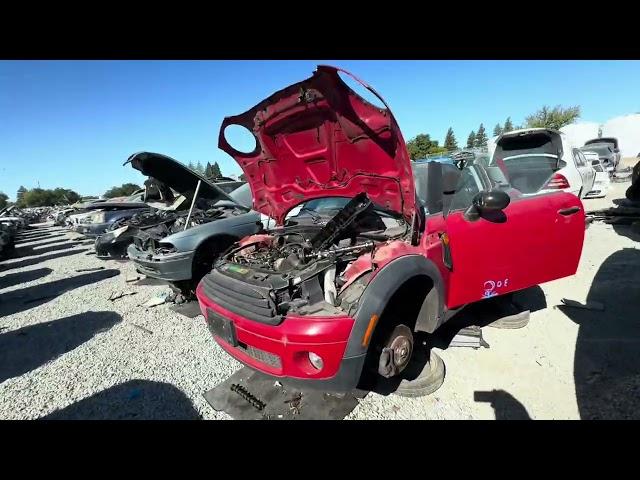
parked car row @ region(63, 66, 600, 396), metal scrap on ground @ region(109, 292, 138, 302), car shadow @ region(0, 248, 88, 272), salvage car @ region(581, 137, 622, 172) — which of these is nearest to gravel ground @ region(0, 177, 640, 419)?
parked car row @ region(63, 66, 600, 396)

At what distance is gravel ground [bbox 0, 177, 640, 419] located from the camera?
216 cm

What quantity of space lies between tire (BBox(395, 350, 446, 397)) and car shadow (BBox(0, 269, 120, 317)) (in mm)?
6205

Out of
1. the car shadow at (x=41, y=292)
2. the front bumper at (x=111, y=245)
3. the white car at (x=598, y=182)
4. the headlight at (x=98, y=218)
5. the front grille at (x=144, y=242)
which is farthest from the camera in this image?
the white car at (x=598, y=182)

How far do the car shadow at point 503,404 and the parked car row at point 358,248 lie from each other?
1.04 ft

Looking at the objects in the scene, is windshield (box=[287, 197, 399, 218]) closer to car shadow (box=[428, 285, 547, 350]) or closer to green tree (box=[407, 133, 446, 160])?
car shadow (box=[428, 285, 547, 350])

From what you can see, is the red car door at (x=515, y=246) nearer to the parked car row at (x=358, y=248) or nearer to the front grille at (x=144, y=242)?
the parked car row at (x=358, y=248)

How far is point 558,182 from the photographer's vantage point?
589 centimetres

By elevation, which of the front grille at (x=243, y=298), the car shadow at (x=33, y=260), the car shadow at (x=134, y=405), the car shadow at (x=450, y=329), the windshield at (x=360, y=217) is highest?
the windshield at (x=360, y=217)

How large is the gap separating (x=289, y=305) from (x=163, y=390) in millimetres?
1597

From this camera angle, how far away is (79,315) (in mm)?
4363

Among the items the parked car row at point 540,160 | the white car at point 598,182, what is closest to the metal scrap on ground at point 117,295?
the parked car row at point 540,160

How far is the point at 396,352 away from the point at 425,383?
0.49m

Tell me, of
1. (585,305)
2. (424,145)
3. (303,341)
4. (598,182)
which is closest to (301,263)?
(303,341)

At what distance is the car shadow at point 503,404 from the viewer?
204cm
